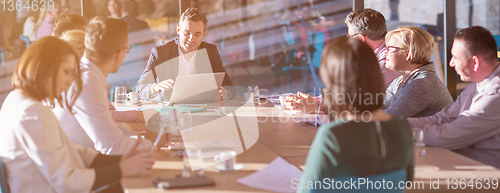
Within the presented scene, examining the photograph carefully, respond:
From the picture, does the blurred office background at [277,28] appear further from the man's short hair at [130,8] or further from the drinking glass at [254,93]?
the drinking glass at [254,93]

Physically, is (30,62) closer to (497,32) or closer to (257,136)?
(257,136)

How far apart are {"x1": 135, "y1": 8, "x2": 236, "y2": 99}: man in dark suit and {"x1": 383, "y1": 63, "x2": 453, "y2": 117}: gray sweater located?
5.15 ft

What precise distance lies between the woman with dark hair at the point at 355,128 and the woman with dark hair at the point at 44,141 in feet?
2.02

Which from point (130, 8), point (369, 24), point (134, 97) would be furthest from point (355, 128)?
point (130, 8)

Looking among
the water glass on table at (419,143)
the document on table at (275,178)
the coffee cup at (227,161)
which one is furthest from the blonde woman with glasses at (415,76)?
the coffee cup at (227,161)

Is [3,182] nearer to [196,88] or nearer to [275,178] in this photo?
[275,178]

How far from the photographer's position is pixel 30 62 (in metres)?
1.43

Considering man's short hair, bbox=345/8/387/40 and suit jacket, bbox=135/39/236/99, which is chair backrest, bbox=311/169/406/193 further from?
suit jacket, bbox=135/39/236/99

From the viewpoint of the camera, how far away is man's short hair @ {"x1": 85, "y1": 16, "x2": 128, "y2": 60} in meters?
1.78

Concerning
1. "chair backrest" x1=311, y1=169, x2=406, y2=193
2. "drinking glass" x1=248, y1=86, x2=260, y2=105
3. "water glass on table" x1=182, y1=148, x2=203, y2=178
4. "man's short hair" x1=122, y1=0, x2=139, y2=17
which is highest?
"man's short hair" x1=122, y1=0, x2=139, y2=17

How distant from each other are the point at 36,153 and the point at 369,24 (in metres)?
2.47

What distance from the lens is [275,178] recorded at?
54.1 inches

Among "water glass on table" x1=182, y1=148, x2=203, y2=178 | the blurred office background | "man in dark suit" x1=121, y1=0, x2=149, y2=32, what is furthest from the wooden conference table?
the blurred office background

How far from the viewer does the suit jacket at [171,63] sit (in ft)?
12.3
